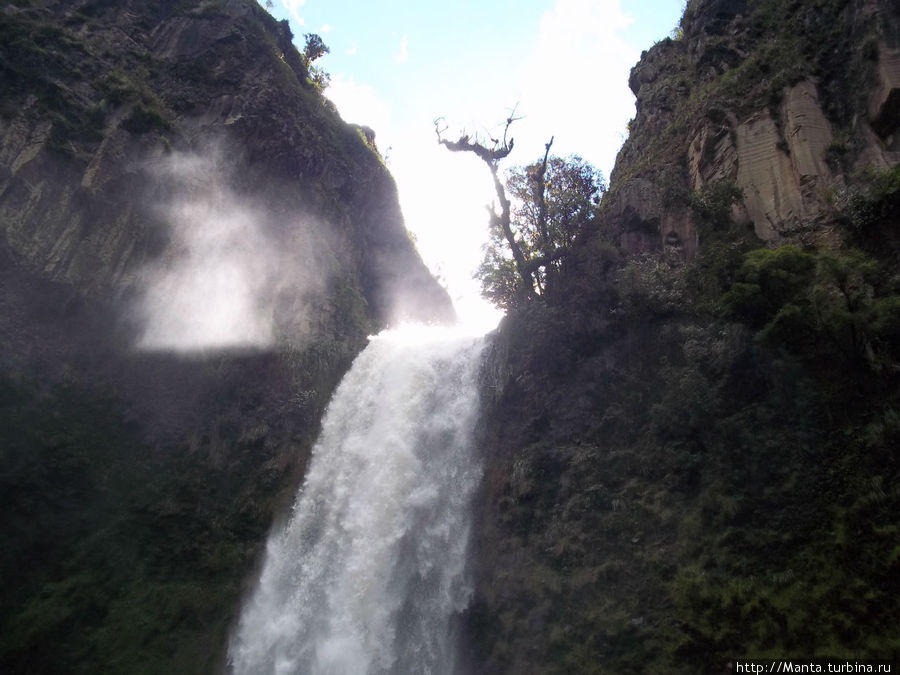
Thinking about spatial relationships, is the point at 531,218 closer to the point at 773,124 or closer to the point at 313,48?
the point at 773,124

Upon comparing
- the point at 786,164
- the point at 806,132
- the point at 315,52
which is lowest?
the point at 786,164

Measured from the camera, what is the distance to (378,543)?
14172 millimetres

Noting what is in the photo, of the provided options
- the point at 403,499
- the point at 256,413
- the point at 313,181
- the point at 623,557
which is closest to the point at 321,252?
the point at 313,181

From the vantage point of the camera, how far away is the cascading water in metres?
12.3

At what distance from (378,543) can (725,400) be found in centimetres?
928

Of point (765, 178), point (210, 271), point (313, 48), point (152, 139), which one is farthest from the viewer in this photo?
point (313, 48)

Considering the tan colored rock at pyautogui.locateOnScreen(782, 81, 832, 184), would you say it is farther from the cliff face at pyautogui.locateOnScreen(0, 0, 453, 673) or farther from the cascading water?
the cliff face at pyautogui.locateOnScreen(0, 0, 453, 673)

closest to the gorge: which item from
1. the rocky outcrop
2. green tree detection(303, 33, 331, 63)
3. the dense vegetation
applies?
the dense vegetation

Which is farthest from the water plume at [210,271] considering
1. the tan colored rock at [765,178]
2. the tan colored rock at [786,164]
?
the tan colored rock at [786,164]

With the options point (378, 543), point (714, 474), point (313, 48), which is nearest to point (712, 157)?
point (714, 474)

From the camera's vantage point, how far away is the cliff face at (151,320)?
14.3 meters

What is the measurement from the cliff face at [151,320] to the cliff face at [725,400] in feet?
27.5

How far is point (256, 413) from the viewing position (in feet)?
63.3

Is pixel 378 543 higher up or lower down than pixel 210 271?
lower down
